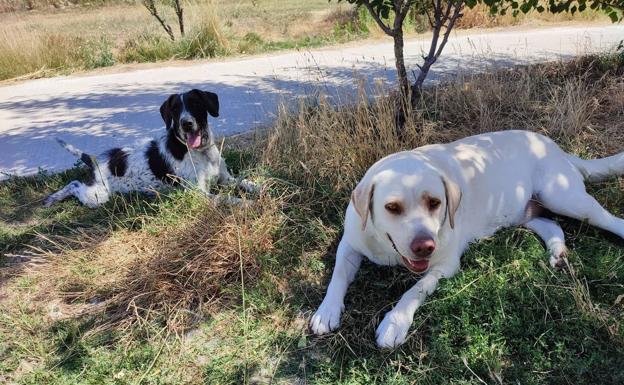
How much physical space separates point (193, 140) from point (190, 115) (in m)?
0.22

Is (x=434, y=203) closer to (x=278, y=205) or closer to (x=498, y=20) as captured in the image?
(x=278, y=205)

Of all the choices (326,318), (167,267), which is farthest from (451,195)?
(167,267)

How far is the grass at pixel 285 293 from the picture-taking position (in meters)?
2.47

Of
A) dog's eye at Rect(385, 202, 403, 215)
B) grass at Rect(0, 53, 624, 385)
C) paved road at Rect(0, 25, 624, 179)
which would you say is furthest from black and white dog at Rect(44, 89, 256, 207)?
dog's eye at Rect(385, 202, 403, 215)

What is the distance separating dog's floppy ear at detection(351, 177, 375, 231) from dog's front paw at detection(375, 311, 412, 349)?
0.49m

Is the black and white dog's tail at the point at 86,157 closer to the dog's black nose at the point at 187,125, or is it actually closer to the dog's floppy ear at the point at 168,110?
the dog's floppy ear at the point at 168,110

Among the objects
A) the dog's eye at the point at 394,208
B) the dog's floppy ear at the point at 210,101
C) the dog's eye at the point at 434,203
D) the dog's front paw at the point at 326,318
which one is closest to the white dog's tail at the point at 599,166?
the dog's eye at the point at 434,203

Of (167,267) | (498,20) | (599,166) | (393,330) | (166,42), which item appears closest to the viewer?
(393,330)

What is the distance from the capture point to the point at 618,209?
3.54m

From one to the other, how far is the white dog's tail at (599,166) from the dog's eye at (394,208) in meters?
1.74

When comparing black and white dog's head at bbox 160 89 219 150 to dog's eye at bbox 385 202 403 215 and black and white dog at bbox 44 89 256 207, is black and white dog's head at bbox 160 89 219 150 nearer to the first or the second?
black and white dog at bbox 44 89 256 207

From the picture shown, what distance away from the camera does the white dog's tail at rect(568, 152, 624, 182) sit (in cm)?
361

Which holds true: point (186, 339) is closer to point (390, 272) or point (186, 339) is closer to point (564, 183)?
point (390, 272)

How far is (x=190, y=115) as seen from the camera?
14.4 ft
